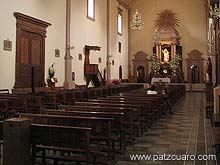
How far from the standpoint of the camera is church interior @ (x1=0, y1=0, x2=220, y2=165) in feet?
14.9

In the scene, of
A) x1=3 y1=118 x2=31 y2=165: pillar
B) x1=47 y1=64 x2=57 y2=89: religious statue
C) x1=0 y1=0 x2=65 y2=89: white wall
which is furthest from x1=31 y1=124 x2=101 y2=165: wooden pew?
x1=47 y1=64 x2=57 y2=89: religious statue

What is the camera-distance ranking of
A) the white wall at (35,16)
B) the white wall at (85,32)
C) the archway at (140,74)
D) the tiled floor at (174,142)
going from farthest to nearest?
the archway at (140,74) → the white wall at (85,32) → the white wall at (35,16) → the tiled floor at (174,142)

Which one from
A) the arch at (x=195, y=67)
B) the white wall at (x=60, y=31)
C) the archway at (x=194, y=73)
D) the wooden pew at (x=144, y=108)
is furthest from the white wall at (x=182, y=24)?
the wooden pew at (x=144, y=108)

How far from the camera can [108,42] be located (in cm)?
2358

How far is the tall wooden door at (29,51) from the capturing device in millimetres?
12492

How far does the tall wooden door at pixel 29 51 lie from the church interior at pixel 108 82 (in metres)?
0.04

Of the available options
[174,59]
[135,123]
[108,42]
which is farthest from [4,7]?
[174,59]

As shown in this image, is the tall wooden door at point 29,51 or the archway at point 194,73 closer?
the tall wooden door at point 29,51

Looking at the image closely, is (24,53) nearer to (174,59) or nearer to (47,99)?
(47,99)

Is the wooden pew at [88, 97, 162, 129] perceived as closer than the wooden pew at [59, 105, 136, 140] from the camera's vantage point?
No

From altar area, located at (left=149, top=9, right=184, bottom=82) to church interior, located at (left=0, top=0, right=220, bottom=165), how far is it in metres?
0.10

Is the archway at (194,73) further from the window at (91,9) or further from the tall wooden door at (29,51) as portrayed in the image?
the tall wooden door at (29,51)

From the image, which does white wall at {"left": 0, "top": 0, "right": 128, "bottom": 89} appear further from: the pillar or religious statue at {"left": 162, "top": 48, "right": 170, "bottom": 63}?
the pillar

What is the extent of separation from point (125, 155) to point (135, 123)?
147cm
